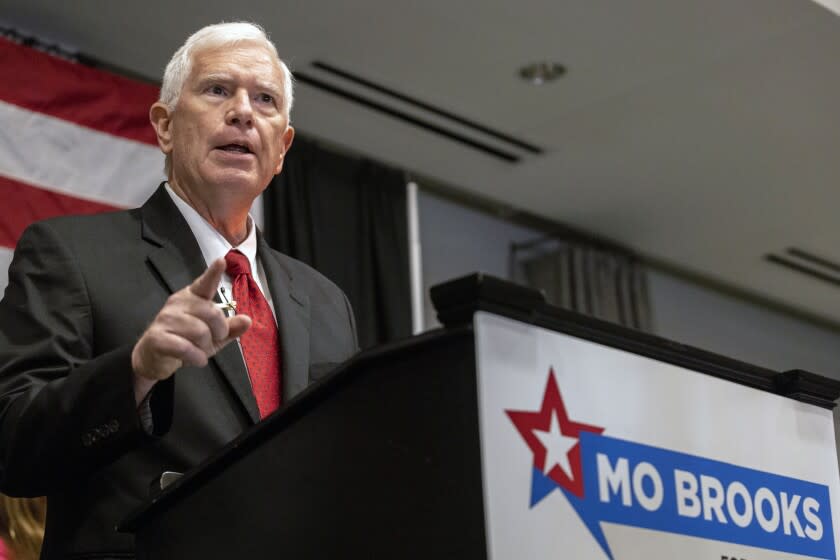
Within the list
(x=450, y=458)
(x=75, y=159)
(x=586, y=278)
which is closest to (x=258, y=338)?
(x=450, y=458)

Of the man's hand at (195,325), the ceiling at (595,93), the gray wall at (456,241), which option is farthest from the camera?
the gray wall at (456,241)

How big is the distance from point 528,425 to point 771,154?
4678mm

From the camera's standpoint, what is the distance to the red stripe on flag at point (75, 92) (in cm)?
413

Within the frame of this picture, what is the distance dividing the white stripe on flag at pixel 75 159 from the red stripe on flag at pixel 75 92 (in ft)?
0.11

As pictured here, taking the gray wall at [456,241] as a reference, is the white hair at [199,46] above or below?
below

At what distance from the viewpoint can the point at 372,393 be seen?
1.21m

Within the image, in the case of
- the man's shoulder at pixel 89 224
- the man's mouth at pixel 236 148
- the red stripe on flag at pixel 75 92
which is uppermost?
the red stripe on flag at pixel 75 92

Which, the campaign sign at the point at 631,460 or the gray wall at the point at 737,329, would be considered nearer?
the campaign sign at the point at 631,460

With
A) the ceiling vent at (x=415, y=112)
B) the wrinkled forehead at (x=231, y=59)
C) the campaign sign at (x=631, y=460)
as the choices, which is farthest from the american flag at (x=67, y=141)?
the campaign sign at (x=631, y=460)

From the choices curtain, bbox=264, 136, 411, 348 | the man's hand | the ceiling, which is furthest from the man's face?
curtain, bbox=264, 136, 411, 348

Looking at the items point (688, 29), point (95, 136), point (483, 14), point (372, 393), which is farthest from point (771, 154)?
point (372, 393)

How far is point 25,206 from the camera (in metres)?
3.98

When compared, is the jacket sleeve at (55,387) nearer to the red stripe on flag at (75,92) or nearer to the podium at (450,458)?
the podium at (450,458)

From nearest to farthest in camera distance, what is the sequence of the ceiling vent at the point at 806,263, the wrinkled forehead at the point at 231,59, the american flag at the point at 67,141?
the wrinkled forehead at the point at 231,59 < the american flag at the point at 67,141 < the ceiling vent at the point at 806,263
